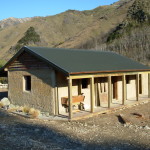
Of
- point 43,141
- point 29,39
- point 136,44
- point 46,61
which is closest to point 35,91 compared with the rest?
point 46,61

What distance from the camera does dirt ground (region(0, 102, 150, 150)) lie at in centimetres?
807

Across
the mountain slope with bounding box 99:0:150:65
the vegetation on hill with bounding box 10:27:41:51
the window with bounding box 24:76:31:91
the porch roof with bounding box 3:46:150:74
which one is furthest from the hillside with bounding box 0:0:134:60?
the window with bounding box 24:76:31:91

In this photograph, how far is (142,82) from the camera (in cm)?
2081

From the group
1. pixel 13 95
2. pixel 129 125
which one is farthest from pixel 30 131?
pixel 13 95

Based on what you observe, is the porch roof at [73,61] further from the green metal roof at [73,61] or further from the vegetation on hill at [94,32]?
the vegetation on hill at [94,32]

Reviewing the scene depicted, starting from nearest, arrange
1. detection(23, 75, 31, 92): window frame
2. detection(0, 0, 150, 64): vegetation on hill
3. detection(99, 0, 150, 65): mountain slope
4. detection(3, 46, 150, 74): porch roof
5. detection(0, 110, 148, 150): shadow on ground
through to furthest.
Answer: detection(0, 110, 148, 150): shadow on ground → detection(3, 46, 150, 74): porch roof → detection(23, 75, 31, 92): window frame → detection(99, 0, 150, 65): mountain slope → detection(0, 0, 150, 64): vegetation on hill

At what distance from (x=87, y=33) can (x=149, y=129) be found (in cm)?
6019

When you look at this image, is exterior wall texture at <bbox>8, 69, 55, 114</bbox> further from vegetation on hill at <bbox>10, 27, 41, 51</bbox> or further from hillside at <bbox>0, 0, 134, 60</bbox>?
vegetation on hill at <bbox>10, 27, 41, 51</bbox>

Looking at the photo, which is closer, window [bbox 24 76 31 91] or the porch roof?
the porch roof

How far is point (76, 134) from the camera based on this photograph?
9672 millimetres

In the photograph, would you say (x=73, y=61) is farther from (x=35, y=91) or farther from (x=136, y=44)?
(x=136, y=44)

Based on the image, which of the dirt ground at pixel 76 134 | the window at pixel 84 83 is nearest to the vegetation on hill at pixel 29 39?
the window at pixel 84 83

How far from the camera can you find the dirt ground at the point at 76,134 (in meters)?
8.07

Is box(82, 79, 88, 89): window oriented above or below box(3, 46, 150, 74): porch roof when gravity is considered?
below
